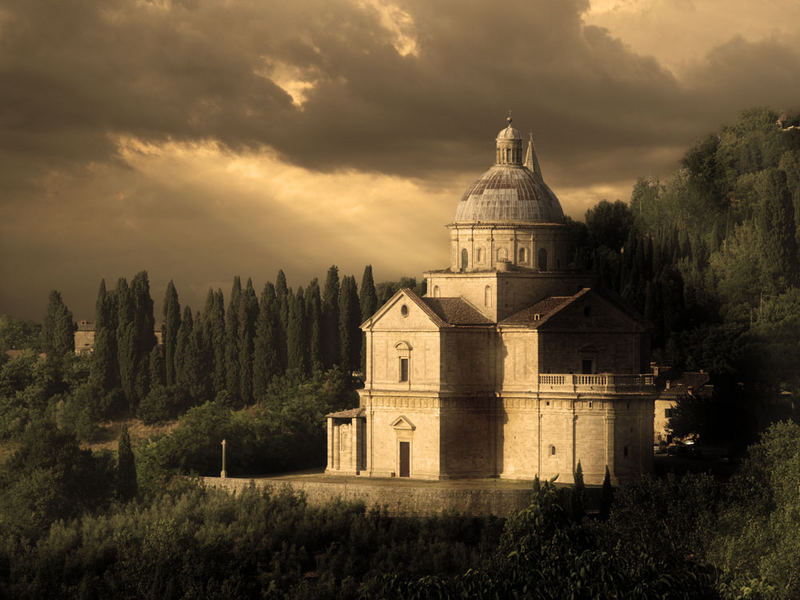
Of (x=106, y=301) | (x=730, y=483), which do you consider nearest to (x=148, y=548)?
(x=730, y=483)

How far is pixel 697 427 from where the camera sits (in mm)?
64812

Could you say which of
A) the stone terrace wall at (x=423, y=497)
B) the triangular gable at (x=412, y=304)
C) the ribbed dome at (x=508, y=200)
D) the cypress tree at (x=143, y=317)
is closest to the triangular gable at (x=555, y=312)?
the triangular gable at (x=412, y=304)

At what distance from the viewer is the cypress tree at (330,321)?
85562mm

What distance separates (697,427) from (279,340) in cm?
2864

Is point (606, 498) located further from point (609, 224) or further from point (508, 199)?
point (609, 224)

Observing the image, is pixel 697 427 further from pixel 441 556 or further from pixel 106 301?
pixel 106 301

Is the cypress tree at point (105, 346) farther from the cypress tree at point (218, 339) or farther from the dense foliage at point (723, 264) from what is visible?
the dense foliage at point (723, 264)

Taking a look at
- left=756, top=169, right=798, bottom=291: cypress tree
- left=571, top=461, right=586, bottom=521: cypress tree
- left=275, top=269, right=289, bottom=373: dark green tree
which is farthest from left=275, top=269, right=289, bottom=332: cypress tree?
left=571, top=461, right=586, bottom=521: cypress tree

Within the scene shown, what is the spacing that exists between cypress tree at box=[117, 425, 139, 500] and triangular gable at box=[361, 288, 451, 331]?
10528mm

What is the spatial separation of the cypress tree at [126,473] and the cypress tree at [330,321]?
74.9ft

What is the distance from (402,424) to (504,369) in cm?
427

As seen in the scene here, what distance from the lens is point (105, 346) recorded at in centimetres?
9175

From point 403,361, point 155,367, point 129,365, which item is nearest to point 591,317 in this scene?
point 403,361

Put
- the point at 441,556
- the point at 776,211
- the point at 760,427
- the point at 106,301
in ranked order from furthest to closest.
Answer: the point at 106,301 → the point at 776,211 → the point at 760,427 → the point at 441,556
